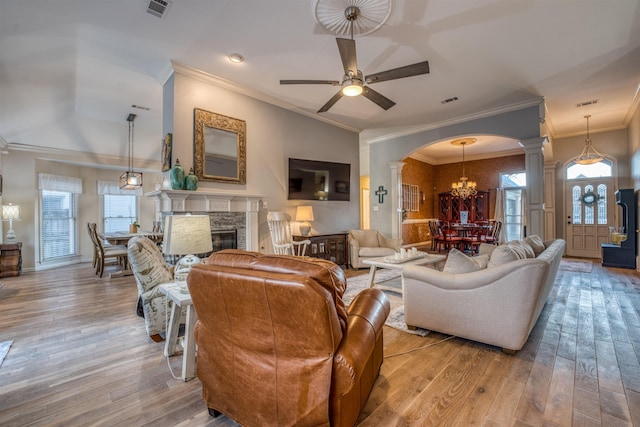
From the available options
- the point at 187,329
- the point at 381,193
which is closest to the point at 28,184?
the point at 187,329

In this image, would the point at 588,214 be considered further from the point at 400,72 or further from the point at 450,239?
the point at 400,72

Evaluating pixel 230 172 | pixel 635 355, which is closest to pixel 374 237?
pixel 230 172

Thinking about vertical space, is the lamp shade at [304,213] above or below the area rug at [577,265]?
above

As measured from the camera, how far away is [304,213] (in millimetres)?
5160

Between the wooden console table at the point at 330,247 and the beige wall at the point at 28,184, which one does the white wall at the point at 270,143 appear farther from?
the beige wall at the point at 28,184

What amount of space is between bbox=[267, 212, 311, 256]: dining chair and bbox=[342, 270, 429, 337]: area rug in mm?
1055

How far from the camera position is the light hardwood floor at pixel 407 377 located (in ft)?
5.08

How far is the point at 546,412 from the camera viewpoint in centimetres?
156

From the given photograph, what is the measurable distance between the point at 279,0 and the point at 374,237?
426 cm

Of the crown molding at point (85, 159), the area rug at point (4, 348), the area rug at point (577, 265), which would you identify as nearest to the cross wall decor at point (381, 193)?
the area rug at point (577, 265)

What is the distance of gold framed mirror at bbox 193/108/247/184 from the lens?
407 centimetres

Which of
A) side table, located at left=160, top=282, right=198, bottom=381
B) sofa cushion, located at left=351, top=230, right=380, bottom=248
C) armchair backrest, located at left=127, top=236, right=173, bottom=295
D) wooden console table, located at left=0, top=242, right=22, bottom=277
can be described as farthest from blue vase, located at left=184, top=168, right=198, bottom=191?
wooden console table, located at left=0, top=242, right=22, bottom=277

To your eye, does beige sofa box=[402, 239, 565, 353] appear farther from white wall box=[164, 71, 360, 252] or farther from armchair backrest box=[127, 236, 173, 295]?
white wall box=[164, 71, 360, 252]

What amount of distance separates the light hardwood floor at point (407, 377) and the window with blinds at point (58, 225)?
389cm
